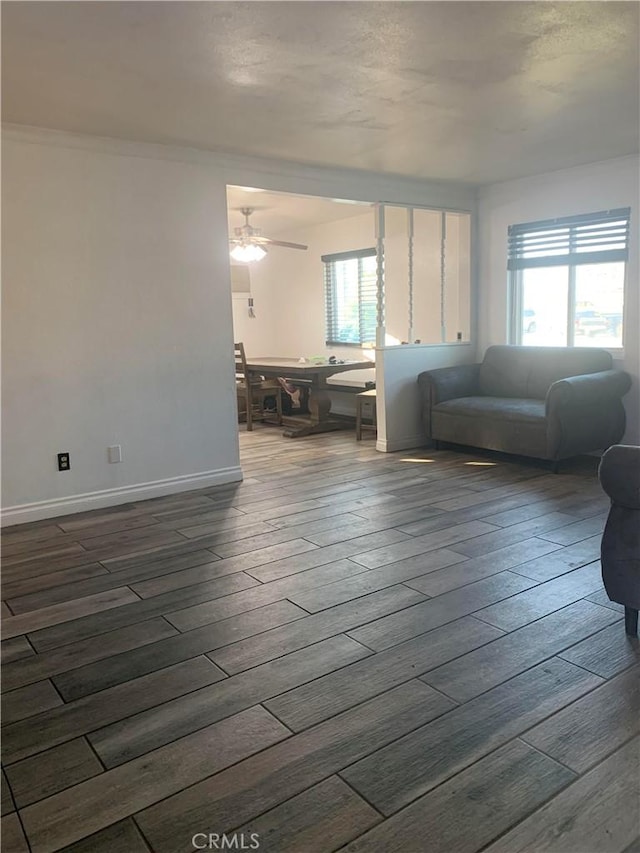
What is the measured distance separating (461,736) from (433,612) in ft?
2.54

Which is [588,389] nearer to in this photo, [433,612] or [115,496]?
[433,612]

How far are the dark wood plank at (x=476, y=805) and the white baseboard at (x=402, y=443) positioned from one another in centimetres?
403

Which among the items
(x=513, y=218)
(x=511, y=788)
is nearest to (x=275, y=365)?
(x=513, y=218)

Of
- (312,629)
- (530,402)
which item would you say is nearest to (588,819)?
(312,629)

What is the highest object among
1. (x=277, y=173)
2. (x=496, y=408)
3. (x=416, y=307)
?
(x=277, y=173)

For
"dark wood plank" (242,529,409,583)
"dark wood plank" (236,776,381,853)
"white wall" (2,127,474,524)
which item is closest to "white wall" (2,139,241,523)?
"white wall" (2,127,474,524)

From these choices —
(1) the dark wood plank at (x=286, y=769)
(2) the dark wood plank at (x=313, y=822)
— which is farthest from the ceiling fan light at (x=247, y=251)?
(2) the dark wood plank at (x=313, y=822)

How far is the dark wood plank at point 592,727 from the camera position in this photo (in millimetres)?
1739

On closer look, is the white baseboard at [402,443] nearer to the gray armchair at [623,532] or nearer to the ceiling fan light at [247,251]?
the ceiling fan light at [247,251]

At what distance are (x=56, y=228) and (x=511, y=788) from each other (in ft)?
12.4

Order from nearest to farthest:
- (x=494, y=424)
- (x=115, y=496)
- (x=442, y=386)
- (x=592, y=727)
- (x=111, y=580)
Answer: (x=592, y=727), (x=111, y=580), (x=115, y=496), (x=494, y=424), (x=442, y=386)

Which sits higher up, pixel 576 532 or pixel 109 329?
pixel 109 329

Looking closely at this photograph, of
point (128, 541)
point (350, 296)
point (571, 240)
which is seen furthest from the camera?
point (350, 296)

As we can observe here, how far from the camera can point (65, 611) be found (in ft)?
8.92
